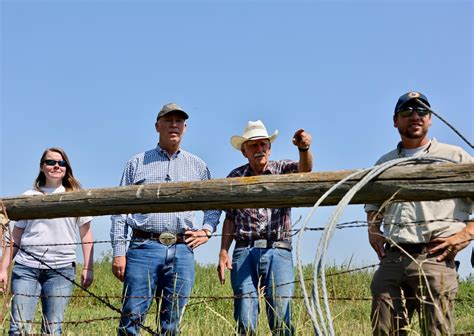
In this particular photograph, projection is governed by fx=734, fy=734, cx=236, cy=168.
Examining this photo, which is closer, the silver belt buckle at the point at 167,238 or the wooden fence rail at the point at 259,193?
the wooden fence rail at the point at 259,193

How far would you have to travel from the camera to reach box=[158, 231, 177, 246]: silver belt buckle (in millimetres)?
5020

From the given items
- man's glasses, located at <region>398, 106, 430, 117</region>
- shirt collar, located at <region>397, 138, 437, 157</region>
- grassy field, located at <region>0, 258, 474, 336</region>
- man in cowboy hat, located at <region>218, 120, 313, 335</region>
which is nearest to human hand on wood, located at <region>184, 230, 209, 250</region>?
man in cowboy hat, located at <region>218, 120, 313, 335</region>

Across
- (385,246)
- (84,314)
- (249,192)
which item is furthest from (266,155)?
(84,314)

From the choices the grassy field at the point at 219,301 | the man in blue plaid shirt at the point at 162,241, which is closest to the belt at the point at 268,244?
the man in blue plaid shirt at the point at 162,241

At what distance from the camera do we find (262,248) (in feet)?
16.1

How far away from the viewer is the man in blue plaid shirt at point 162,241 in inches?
195

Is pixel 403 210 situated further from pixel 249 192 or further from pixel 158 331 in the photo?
pixel 158 331

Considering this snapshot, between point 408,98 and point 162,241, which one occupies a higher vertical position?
point 408,98

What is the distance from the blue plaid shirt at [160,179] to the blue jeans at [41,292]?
45 centimetres

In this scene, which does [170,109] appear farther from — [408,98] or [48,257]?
[408,98]

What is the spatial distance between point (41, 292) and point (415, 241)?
2584mm

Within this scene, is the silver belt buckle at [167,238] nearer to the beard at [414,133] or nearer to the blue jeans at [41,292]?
the blue jeans at [41,292]

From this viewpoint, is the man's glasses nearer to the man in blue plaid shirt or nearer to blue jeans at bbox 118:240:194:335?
the man in blue plaid shirt

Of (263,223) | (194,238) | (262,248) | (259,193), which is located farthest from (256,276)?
(259,193)
